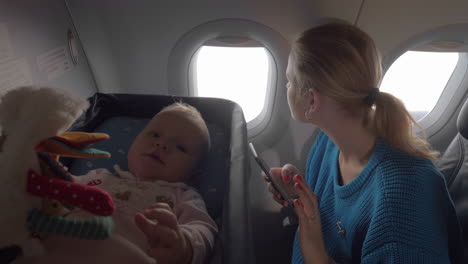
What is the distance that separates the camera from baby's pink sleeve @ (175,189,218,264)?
0.86 meters

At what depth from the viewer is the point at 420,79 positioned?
7.33ft

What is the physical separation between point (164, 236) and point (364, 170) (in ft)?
2.07

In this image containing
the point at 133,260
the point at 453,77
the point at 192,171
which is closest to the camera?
the point at 133,260

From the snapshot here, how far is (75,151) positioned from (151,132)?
0.67 meters

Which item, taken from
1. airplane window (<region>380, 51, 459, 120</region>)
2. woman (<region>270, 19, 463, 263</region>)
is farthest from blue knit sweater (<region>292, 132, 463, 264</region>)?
airplane window (<region>380, 51, 459, 120</region>)

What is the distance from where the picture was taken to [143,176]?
3.84 feet

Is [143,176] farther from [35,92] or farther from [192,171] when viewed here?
[35,92]

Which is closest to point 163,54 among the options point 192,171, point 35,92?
point 192,171

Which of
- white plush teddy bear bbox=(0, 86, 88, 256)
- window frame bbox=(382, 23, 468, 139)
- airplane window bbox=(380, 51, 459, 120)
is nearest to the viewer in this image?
white plush teddy bear bbox=(0, 86, 88, 256)

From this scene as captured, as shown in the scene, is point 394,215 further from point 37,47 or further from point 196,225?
point 37,47

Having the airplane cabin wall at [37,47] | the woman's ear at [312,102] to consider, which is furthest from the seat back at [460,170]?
the airplane cabin wall at [37,47]

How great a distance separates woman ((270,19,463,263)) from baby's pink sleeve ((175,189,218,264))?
311mm

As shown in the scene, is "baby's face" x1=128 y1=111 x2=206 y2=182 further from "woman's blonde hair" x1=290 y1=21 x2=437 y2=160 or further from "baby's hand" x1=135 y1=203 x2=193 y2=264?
"woman's blonde hair" x1=290 y1=21 x2=437 y2=160

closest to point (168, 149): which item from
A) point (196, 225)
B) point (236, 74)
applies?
point (196, 225)
